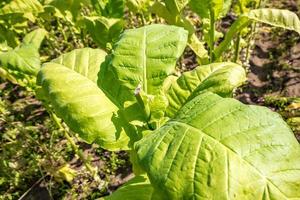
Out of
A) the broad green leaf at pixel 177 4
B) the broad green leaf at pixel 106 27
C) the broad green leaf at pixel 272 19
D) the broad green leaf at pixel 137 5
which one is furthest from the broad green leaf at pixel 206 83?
the broad green leaf at pixel 137 5

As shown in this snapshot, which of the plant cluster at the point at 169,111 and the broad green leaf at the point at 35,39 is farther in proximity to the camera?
the broad green leaf at the point at 35,39

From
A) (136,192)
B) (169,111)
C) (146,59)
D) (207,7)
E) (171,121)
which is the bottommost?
(136,192)

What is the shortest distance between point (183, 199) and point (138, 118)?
564 mm

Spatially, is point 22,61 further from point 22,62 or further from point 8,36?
point 8,36

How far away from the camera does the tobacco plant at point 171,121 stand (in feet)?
3.32

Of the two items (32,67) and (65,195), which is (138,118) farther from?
(65,195)

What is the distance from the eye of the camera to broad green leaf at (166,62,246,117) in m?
1.54

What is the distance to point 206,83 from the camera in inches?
62.2

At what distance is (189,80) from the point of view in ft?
5.47

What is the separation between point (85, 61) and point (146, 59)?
326mm

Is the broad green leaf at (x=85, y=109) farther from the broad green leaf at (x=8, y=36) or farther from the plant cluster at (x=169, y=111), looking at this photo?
the broad green leaf at (x=8, y=36)

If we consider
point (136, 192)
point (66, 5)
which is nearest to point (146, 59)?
point (136, 192)

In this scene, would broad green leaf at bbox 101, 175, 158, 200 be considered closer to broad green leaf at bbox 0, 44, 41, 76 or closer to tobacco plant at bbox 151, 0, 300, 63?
broad green leaf at bbox 0, 44, 41, 76

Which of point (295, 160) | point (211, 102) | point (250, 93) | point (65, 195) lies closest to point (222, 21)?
point (250, 93)
